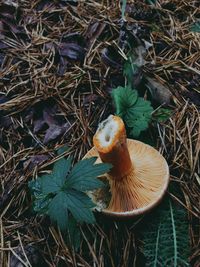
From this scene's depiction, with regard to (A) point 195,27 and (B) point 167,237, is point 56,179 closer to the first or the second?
(B) point 167,237

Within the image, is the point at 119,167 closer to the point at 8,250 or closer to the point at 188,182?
the point at 188,182

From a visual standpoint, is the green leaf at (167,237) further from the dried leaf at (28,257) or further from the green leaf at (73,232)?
the dried leaf at (28,257)

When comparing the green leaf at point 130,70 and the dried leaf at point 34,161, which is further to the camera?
the green leaf at point 130,70

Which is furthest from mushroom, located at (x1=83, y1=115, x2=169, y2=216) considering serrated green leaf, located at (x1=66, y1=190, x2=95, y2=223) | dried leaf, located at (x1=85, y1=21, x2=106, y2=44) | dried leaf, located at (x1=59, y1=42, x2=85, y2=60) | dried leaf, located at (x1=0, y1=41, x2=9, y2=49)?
dried leaf, located at (x1=0, y1=41, x2=9, y2=49)

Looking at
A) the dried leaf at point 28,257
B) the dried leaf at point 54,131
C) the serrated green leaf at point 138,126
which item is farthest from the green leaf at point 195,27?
the dried leaf at point 28,257

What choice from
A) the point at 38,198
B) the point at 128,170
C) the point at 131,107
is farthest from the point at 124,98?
the point at 38,198

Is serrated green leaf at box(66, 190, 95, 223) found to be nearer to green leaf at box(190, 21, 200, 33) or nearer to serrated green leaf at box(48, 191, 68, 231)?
serrated green leaf at box(48, 191, 68, 231)

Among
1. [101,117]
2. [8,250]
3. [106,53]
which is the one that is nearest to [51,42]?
[106,53]
